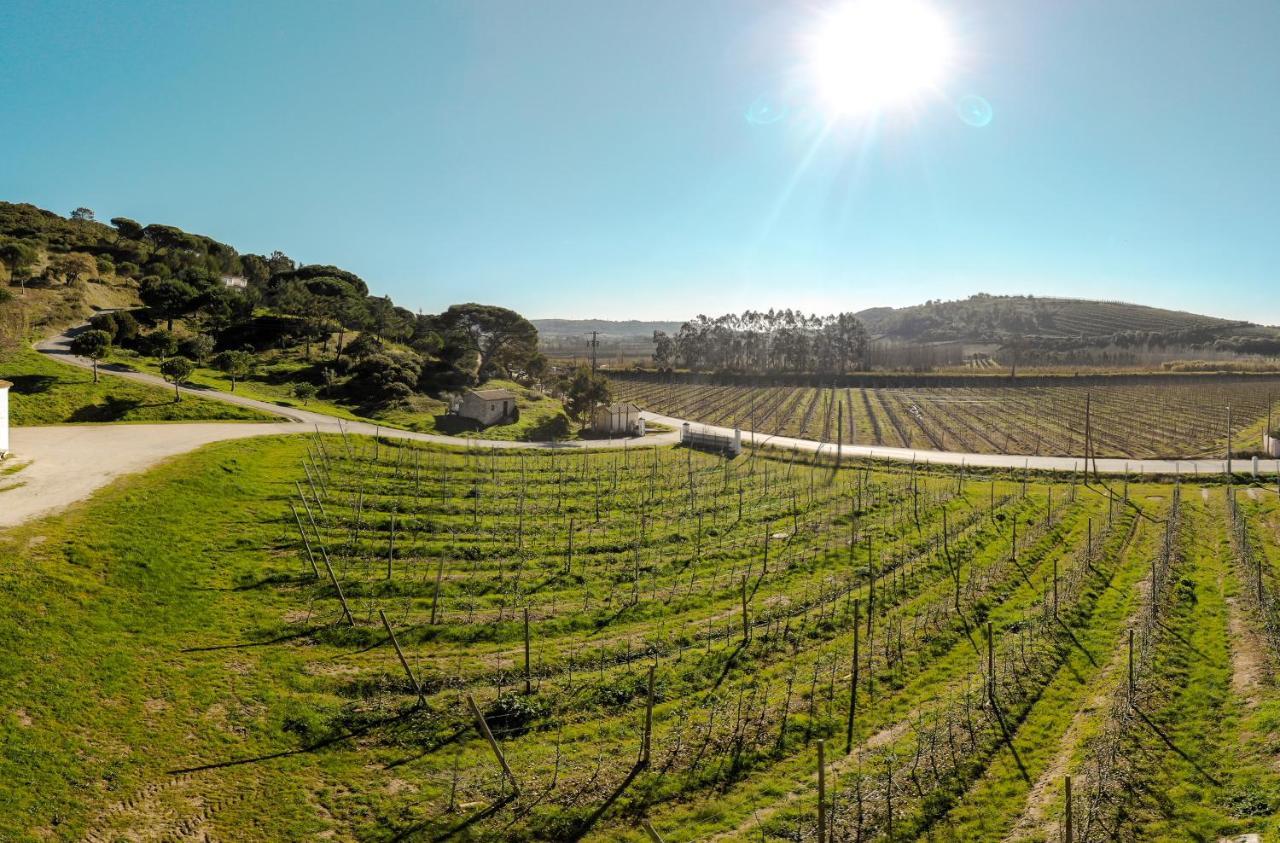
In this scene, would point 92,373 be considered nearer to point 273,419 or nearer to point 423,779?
point 273,419

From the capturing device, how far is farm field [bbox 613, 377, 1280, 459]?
51.1m

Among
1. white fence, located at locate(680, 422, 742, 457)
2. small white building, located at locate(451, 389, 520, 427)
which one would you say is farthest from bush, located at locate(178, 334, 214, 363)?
white fence, located at locate(680, 422, 742, 457)

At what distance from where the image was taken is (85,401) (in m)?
37.0

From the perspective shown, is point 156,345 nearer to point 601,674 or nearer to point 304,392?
point 304,392

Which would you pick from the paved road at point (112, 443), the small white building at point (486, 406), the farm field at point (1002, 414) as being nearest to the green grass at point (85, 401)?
the paved road at point (112, 443)

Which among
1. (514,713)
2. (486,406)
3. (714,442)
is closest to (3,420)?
(514,713)

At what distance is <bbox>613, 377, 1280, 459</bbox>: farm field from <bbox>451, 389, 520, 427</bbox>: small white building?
21532 mm

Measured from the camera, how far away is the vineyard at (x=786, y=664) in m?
10.8

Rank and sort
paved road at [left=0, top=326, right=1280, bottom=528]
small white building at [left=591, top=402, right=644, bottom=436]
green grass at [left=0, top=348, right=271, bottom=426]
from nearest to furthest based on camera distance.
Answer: paved road at [left=0, top=326, right=1280, bottom=528]
green grass at [left=0, top=348, right=271, bottom=426]
small white building at [left=591, top=402, right=644, bottom=436]

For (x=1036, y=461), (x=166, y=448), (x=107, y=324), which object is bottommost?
(x=1036, y=461)

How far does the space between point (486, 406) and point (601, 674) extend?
117 ft

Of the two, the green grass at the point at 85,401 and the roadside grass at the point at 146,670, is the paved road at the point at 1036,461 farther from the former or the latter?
the green grass at the point at 85,401

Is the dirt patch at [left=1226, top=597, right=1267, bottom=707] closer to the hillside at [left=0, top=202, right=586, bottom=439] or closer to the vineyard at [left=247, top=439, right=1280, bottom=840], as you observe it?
the vineyard at [left=247, top=439, right=1280, bottom=840]

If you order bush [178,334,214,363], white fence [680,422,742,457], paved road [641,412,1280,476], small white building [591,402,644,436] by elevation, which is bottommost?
paved road [641,412,1280,476]
